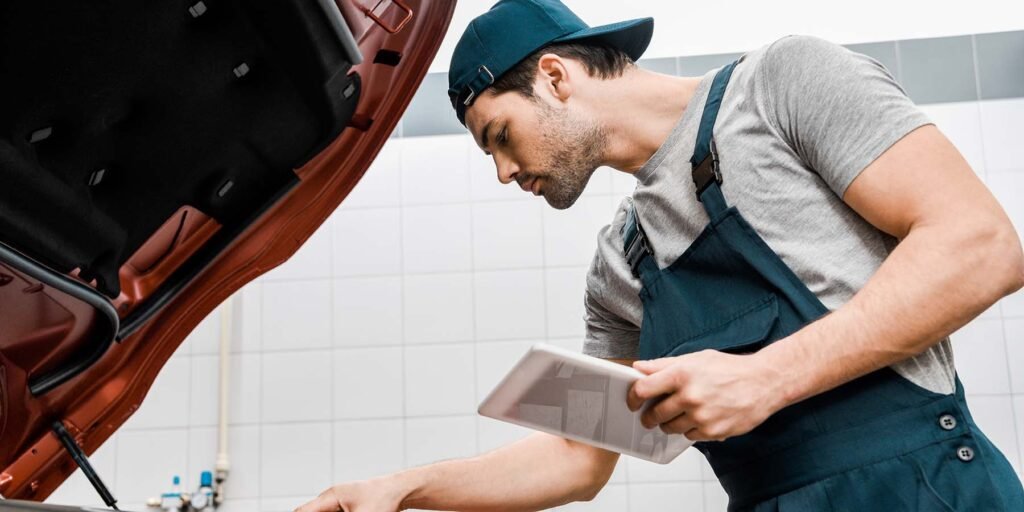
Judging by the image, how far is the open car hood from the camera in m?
0.91

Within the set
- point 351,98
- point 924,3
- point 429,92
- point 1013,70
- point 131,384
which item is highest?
point 351,98

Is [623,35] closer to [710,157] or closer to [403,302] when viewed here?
[710,157]

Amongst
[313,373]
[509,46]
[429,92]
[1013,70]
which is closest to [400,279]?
[313,373]

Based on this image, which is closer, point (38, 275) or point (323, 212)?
point (38, 275)

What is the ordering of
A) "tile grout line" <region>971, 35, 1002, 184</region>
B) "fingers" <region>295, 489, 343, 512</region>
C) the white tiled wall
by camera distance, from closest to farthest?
"fingers" <region>295, 489, 343, 512</region>, the white tiled wall, "tile grout line" <region>971, 35, 1002, 184</region>

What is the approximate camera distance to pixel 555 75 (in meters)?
1.52

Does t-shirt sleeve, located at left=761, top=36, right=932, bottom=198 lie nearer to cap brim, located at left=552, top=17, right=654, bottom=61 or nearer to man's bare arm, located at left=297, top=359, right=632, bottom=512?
cap brim, located at left=552, top=17, right=654, bottom=61

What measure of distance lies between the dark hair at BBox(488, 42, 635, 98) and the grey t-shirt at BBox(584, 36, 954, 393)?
248 mm

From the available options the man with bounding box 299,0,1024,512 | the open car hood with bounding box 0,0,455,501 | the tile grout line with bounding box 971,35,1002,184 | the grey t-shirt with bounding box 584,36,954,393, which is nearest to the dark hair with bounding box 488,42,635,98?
the man with bounding box 299,0,1024,512

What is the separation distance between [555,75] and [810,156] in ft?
1.64

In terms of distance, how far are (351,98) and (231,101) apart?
0.15 meters

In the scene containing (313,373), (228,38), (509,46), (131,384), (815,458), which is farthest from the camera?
(313,373)

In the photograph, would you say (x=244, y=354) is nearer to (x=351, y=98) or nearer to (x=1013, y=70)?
(x=351, y=98)

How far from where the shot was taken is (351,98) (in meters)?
1.15
